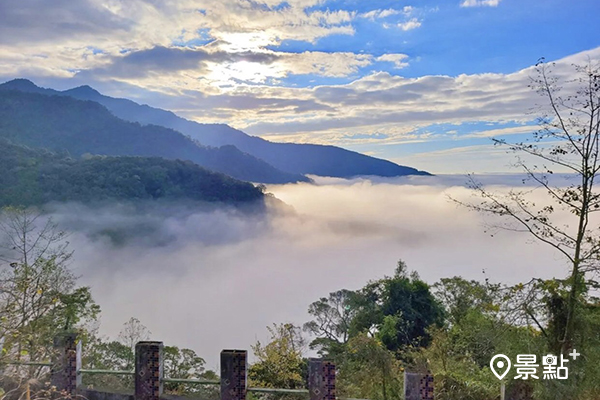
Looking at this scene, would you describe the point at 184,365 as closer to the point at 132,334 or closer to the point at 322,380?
the point at 132,334

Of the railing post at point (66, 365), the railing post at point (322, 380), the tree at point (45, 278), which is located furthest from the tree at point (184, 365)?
the railing post at point (322, 380)

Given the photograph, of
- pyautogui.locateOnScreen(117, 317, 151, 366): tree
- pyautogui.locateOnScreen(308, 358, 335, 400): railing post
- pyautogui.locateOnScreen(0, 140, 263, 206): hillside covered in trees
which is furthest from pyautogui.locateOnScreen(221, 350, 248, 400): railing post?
pyautogui.locateOnScreen(0, 140, 263, 206): hillside covered in trees

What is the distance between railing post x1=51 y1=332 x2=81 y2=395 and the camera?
356 inches

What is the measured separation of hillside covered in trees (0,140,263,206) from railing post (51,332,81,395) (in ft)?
181

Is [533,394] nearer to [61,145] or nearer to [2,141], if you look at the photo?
[2,141]

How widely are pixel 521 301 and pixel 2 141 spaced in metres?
81.0

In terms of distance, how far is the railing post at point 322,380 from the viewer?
813cm

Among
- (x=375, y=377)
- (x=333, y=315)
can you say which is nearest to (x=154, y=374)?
(x=375, y=377)

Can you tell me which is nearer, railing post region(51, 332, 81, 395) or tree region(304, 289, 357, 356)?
railing post region(51, 332, 81, 395)

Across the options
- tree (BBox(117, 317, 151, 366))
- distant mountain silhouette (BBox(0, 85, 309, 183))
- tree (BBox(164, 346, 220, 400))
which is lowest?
tree (BBox(164, 346, 220, 400))

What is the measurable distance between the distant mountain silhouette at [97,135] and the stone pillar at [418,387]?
10485 cm

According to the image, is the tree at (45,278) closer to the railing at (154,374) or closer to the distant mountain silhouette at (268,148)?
the railing at (154,374)

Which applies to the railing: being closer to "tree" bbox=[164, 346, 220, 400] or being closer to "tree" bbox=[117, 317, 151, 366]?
"tree" bbox=[164, 346, 220, 400]

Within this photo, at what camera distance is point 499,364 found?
30.6 feet
